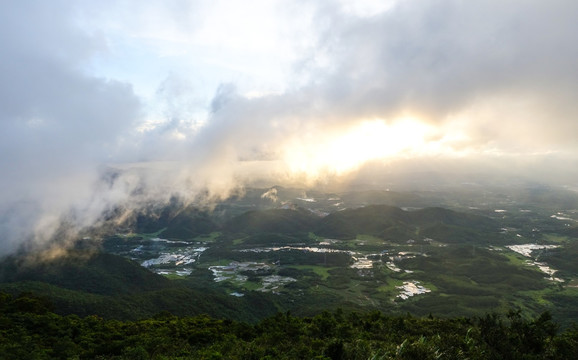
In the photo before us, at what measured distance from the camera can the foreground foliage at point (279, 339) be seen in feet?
122

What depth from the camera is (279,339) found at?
51.3 m

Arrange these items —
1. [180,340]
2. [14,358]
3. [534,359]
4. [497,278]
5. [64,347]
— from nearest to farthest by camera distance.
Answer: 1. [14,358]
2. [534,359]
3. [64,347]
4. [180,340]
5. [497,278]

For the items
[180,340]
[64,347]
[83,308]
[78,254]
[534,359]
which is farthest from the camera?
[78,254]

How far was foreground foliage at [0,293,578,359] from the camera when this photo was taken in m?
37.1

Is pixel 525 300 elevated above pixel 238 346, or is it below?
below

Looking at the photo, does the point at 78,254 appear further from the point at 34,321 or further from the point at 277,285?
the point at 34,321

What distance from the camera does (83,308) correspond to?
320 feet

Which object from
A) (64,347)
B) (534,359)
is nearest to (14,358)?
(64,347)

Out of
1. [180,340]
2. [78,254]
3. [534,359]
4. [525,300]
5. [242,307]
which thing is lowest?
[525,300]

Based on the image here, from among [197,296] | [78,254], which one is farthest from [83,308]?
[78,254]

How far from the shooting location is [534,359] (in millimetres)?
36562

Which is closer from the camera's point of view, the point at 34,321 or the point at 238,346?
the point at 238,346

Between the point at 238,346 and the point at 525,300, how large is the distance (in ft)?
603

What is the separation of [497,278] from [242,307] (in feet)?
533
